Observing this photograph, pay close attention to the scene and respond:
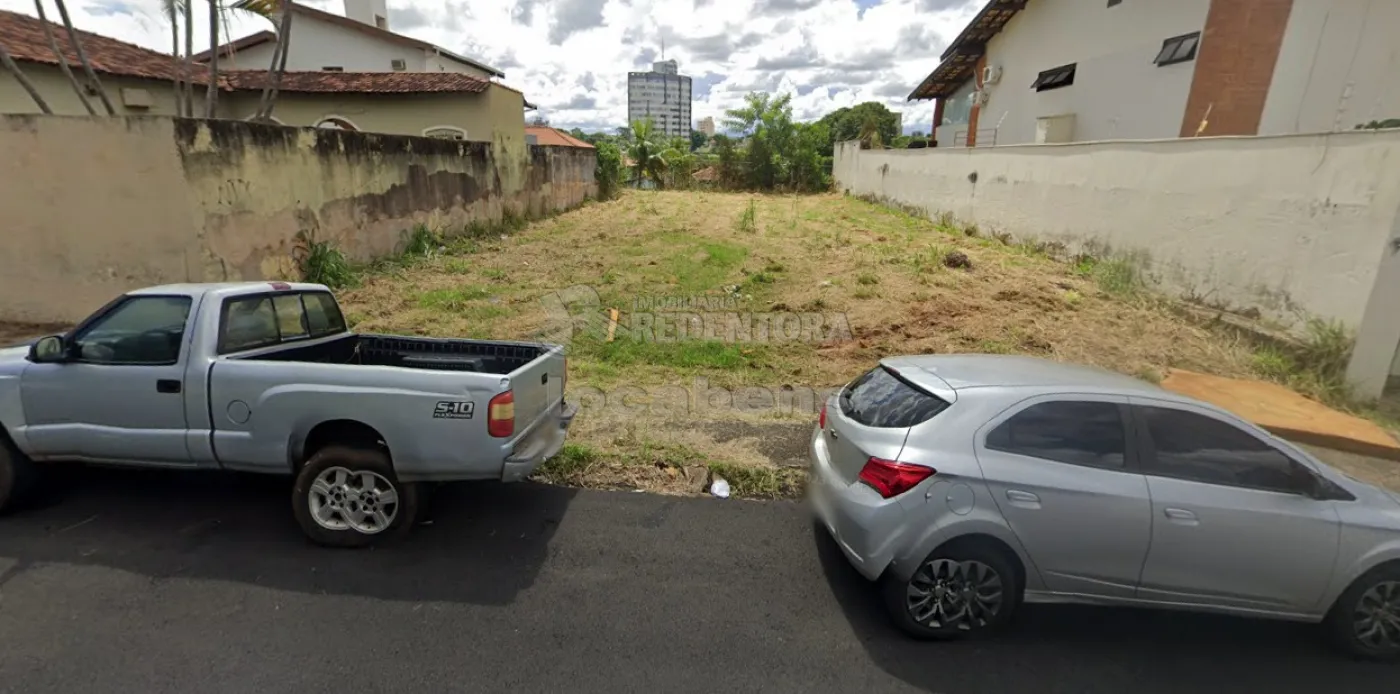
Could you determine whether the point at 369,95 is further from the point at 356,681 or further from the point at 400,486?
the point at 356,681

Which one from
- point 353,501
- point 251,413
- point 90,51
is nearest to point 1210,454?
point 353,501

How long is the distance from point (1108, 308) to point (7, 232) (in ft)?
47.9

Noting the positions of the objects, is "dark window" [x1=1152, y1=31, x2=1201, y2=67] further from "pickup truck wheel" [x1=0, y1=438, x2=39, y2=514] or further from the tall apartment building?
the tall apartment building

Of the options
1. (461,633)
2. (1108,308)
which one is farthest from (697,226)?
(461,633)

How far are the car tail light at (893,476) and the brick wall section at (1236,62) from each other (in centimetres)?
1417

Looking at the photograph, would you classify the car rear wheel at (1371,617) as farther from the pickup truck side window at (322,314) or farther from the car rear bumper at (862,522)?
the pickup truck side window at (322,314)

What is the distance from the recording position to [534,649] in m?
2.83

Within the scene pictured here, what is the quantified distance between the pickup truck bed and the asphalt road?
3.43 ft

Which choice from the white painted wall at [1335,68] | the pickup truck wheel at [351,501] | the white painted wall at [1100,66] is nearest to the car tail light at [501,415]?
the pickup truck wheel at [351,501]

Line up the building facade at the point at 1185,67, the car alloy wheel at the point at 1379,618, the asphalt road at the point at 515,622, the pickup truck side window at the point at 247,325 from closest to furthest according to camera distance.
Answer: the asphalt road at the point at 515,622
the car alloy wheel at the point at 1379,618
the pickup truck side window at the point at 247,325
the building facade at the point at 1185,67

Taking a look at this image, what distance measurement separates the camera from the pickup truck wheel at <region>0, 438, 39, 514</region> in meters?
3.67

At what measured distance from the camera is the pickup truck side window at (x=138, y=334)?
12.0ft

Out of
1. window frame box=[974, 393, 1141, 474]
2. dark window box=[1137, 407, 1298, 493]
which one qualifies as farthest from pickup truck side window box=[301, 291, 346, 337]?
dark window box=[1137, 407, 1298, 493]

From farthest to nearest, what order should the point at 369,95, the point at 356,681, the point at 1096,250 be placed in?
1. the point at 369,95
2. the point at 1096,250
3. the point at 356,681
